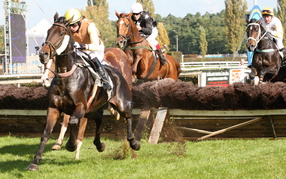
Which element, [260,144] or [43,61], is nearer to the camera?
[43,61]

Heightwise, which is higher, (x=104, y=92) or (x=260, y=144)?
(x=104, y=92)

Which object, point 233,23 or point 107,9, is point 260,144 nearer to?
point 107,9

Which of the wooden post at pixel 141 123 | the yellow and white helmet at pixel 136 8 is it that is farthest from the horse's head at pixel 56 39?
the yellow and white helmet at pixel 136 8

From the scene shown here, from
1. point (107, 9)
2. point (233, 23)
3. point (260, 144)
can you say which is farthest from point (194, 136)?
point (233, 23)

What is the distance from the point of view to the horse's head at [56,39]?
597 cm

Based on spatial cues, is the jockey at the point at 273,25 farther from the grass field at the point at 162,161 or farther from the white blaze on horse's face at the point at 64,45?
the white blaze on horse's face at the point at 64,45

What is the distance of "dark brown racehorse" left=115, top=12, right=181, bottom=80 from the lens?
11219mm

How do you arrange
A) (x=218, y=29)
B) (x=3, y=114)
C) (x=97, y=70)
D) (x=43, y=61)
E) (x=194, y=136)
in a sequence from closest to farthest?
(x=43, y=61) < (x=97, y=70) < (x=194, y=136) < (x=3, y=114) < (x=218, y=29)

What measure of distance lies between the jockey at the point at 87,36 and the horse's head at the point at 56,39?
0.24m

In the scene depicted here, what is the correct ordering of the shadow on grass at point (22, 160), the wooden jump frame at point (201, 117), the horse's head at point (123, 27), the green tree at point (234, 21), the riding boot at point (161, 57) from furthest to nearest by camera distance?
the green tree at point (234, 21) < the riding boot at point (161, 57) < the horse's head at point (123, 27) < the wooden jump frame at point (201, 117) < the shadow on grass at point (22, 160)

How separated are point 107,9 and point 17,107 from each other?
5737cm

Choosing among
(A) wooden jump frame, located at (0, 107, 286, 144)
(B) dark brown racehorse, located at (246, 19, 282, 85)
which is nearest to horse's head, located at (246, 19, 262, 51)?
(B) dark brown racehorse, located at (246, 19, 282, 85)

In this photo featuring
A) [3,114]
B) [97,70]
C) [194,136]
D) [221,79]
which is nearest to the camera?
[97,70]

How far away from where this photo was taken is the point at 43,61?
5.84m
